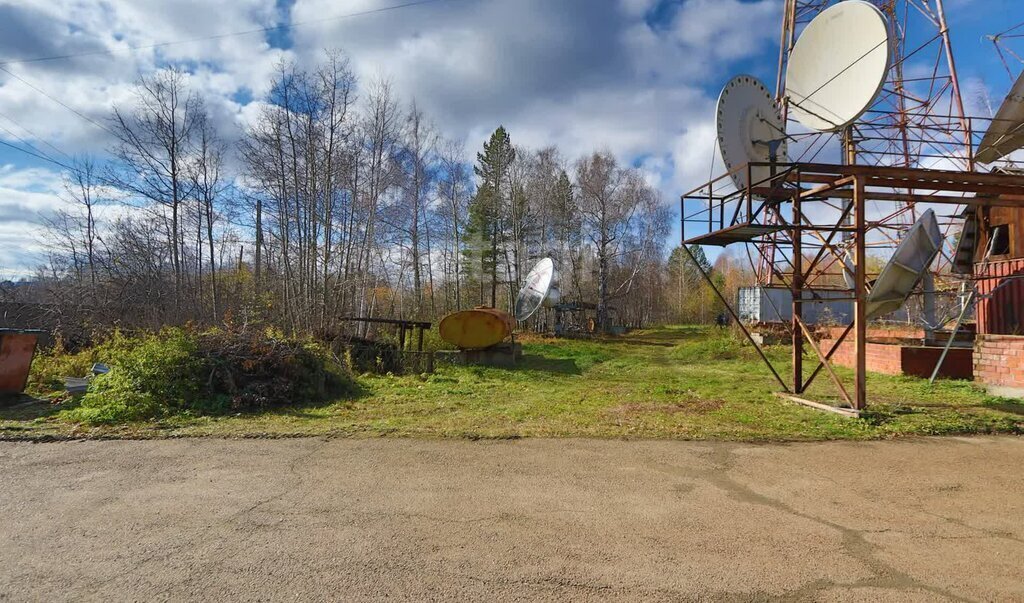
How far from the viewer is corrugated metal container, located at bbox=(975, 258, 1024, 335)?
442 inches

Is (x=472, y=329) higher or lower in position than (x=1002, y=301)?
lower

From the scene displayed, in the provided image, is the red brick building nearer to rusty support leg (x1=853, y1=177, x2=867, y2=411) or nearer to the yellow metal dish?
rusty support leg (x1=853, y1=177, x2=867, y2=411)

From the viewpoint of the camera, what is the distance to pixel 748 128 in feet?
30.1

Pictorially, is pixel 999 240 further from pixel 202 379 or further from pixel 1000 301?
pixel 202 379

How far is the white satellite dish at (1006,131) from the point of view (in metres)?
10.4

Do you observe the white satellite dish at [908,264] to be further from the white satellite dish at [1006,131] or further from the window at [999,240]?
the window at [999,240]

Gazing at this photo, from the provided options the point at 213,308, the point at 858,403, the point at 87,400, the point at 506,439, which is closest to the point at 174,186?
the point at 213,308

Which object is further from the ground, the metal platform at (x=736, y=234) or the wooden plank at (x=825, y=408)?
the metal platform at (x=736, y=234)

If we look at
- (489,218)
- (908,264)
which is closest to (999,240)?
(908,264)

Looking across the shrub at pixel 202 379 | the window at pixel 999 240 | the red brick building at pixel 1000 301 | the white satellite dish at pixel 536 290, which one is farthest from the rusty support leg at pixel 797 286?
the white satellite dish at pixel 536 290

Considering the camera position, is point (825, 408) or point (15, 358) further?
point (15, 358)

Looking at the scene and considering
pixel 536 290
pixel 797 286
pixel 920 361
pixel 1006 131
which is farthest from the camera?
pixel 536 290

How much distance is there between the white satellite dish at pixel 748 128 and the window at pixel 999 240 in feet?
23.4

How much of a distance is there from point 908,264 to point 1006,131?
453 centimetres
